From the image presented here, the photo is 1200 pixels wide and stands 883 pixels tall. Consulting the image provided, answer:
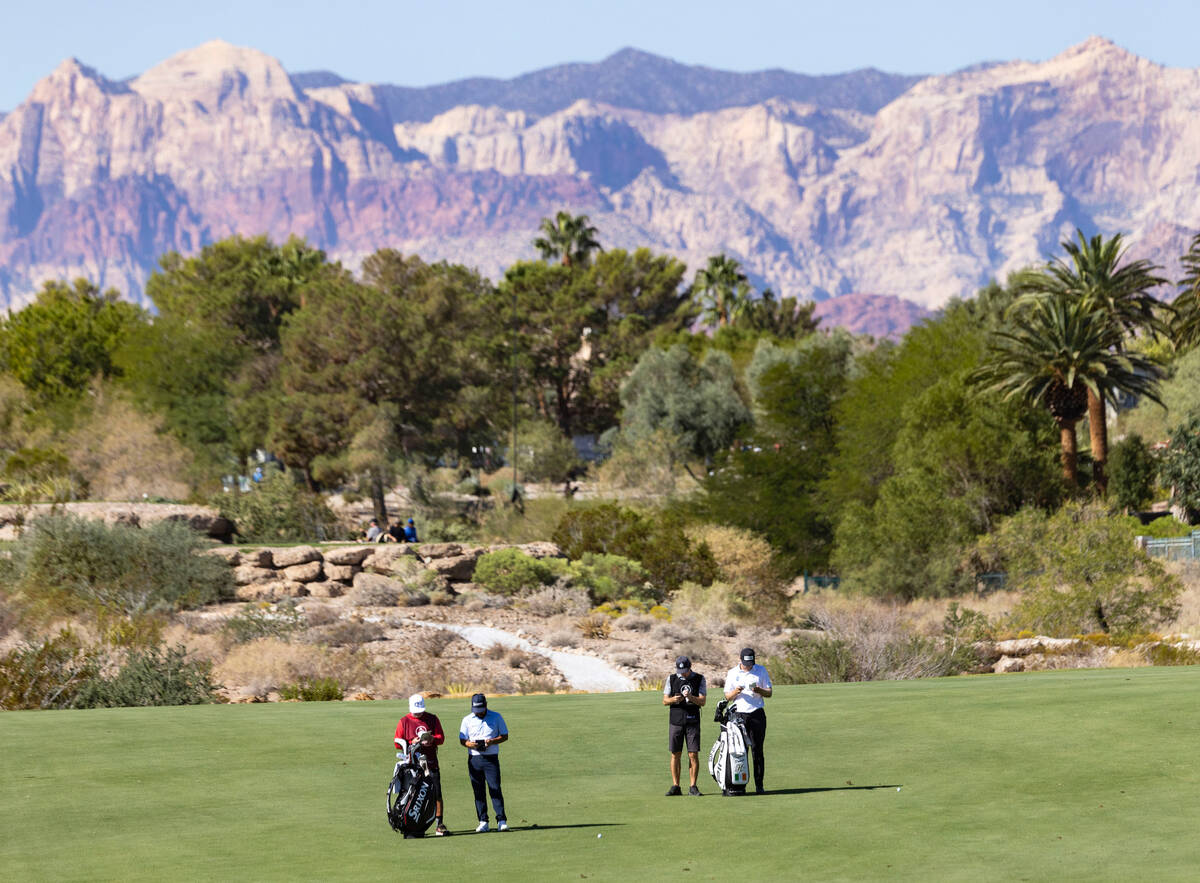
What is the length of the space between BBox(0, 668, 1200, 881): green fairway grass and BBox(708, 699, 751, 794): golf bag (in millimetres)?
390

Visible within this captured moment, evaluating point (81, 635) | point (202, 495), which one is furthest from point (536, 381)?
point (81, 635)

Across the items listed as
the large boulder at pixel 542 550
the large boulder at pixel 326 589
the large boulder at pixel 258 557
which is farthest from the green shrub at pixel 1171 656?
the large boulder at pixel 258 557

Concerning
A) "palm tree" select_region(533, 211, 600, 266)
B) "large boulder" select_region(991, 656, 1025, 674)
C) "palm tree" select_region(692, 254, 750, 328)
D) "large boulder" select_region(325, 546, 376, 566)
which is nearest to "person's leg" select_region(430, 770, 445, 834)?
"large boulder" select_region(991, 656, 1025, 674)

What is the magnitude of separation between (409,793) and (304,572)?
3039cm

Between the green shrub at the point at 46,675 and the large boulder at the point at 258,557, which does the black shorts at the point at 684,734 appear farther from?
the large boulder at the point at 258,557

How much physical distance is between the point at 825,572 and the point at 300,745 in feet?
137

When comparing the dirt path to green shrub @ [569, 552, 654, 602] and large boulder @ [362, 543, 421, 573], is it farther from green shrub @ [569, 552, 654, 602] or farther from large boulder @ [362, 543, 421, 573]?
green shrub @ [569, 552, 654, 602]

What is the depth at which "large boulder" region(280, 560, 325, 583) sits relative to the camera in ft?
142

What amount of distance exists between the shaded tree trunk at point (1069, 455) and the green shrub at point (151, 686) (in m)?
34.0

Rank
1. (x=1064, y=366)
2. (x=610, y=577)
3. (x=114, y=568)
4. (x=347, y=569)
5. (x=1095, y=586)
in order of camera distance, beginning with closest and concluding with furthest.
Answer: (x=1095, y=586) < (x=114, y=568) < (x=347, y=569) < (x=610, y=577) < (x=1064, y=366)

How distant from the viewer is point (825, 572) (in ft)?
194

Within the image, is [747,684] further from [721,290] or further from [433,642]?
[721,290]

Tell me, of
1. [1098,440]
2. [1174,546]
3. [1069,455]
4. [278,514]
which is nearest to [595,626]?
[278,514]

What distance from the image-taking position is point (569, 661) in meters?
36.3
